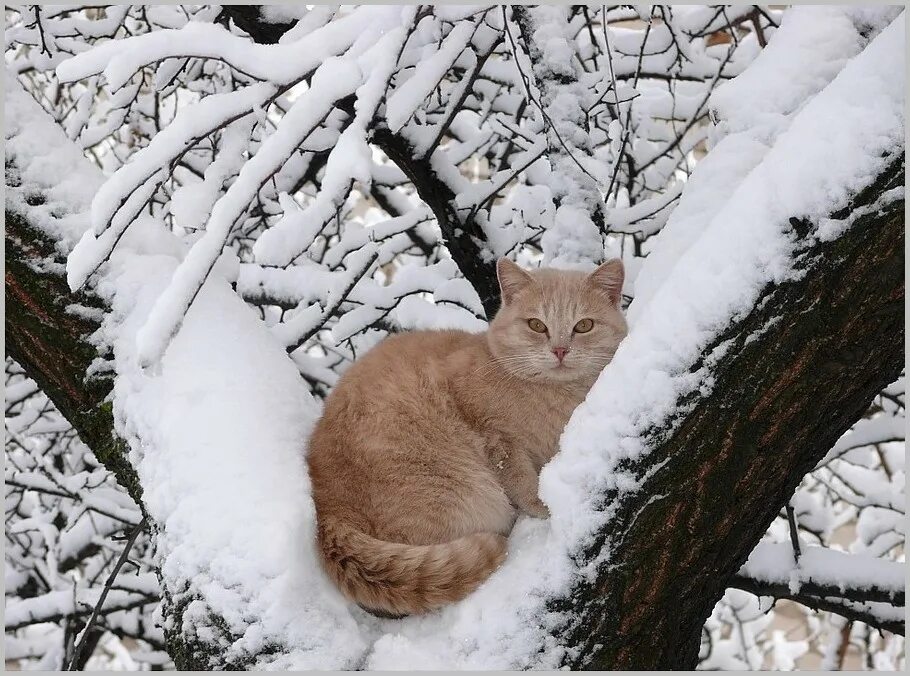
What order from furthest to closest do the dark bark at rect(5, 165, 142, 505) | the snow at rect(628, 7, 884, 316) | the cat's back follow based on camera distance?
the cat's back → the dark bark at rect(5, 165, 142, 505) → the snow at rect(628, 7, 884, 316)

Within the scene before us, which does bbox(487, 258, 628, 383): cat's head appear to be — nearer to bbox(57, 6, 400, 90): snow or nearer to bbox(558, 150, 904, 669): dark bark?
bbox(558, 150, 904, 669): dark bark

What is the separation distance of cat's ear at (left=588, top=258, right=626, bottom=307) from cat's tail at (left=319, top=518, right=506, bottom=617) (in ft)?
3.61

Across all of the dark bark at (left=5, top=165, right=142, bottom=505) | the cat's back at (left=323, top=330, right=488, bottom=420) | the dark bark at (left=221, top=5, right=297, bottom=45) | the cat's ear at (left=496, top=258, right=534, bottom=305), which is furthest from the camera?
the dark bark at (left=221, top=5, right=297, bottom=45)

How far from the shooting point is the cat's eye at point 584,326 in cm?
285

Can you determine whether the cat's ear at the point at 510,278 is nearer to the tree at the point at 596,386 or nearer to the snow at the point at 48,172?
the tree at the point at 596,386

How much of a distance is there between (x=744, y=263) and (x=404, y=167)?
1814 millimetres

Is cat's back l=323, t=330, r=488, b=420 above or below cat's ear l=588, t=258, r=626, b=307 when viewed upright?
below

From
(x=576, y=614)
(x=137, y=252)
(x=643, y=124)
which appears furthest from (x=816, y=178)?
(x=643, y=124)

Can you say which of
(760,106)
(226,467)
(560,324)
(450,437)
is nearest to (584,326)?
(560,324)

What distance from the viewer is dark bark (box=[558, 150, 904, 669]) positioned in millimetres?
1612

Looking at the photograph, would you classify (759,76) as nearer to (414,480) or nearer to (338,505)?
(414,480)

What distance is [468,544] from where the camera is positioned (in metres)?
2.03

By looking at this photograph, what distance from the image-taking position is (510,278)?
2977mm

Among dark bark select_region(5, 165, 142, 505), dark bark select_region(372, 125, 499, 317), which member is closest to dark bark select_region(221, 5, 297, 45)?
dark bark select_region(372, 125, 499, 317)
